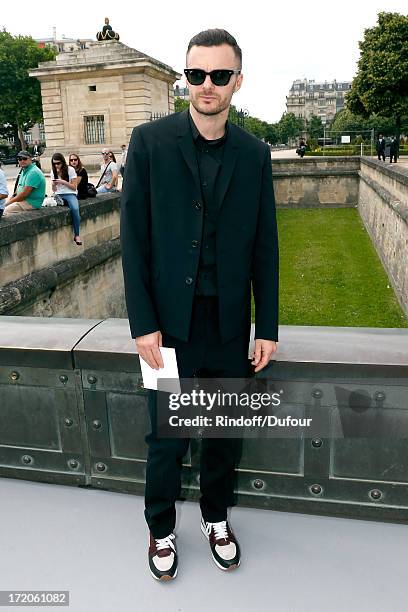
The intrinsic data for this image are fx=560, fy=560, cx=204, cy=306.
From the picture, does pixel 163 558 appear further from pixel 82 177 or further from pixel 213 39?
pixel 82 177

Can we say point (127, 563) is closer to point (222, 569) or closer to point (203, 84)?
point (222, 569)

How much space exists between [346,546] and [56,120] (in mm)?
26817

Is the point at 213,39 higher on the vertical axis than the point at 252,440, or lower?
higher

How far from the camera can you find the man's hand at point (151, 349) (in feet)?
6.61

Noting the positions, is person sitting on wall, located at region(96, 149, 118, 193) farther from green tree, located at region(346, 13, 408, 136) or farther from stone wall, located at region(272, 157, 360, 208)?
green tree, located at region(346, 13, 408, 136)

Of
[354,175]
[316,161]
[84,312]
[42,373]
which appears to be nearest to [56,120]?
[316,161]

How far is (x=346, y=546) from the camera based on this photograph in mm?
2195

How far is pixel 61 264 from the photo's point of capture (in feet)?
28.5

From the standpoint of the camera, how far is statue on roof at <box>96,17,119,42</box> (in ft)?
81.7

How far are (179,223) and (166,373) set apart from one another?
55 centimetres

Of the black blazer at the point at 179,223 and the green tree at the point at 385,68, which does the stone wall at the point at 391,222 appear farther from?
the green tree at the point at 385,68

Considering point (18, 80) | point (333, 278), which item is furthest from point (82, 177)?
point (18, 80)

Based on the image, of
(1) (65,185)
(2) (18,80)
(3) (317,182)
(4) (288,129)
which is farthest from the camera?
(4) (288,129)

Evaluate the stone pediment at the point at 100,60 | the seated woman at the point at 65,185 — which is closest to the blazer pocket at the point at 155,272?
the seated woman at the point at 65,185
